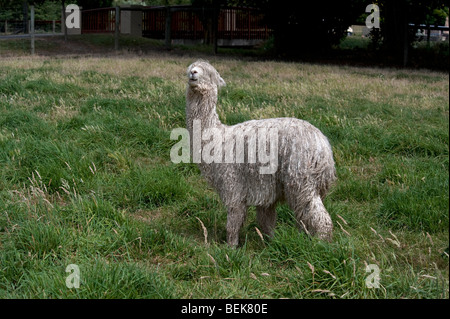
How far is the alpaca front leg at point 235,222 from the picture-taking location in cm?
487

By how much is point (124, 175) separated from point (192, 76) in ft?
7.44

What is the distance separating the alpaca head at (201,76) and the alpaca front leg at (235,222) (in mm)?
1166

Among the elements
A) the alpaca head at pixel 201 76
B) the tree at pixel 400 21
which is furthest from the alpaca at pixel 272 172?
the tree at pixel 400 21

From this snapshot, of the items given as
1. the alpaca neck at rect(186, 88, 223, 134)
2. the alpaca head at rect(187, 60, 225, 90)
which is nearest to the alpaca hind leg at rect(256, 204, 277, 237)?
the alpaca neck at rect(186, 88, 223, 134)

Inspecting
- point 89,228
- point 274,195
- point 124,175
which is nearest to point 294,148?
→ point 274,195

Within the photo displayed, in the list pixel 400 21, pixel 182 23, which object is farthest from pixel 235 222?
pixel 182 23

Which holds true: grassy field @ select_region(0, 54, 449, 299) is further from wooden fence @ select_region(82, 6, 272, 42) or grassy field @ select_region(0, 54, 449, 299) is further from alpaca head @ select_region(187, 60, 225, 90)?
wooden fence @ select_region(82, 6, 272, 42)

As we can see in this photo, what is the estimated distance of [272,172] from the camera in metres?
4.68

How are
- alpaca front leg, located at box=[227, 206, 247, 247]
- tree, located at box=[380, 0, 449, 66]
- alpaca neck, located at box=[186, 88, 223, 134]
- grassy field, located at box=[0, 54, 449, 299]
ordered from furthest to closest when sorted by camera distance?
tree, located at box=[380, 0, 449, 66], alpaca neck, located at box=[186, 88, 223, 134], alpaca front leg, located at box=[227, 206, 247, 247], grassy field, located at box=[0, 54, 449, 299]

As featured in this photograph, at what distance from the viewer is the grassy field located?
386 centimetres

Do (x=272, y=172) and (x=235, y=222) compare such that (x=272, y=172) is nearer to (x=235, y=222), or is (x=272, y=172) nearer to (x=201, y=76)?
(x=235, y=222)

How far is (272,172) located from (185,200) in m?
1.73

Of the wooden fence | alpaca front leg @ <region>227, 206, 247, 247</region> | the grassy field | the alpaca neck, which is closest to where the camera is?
the grassy field

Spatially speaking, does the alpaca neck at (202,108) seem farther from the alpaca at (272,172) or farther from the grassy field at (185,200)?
the grassy field at (185,200)
